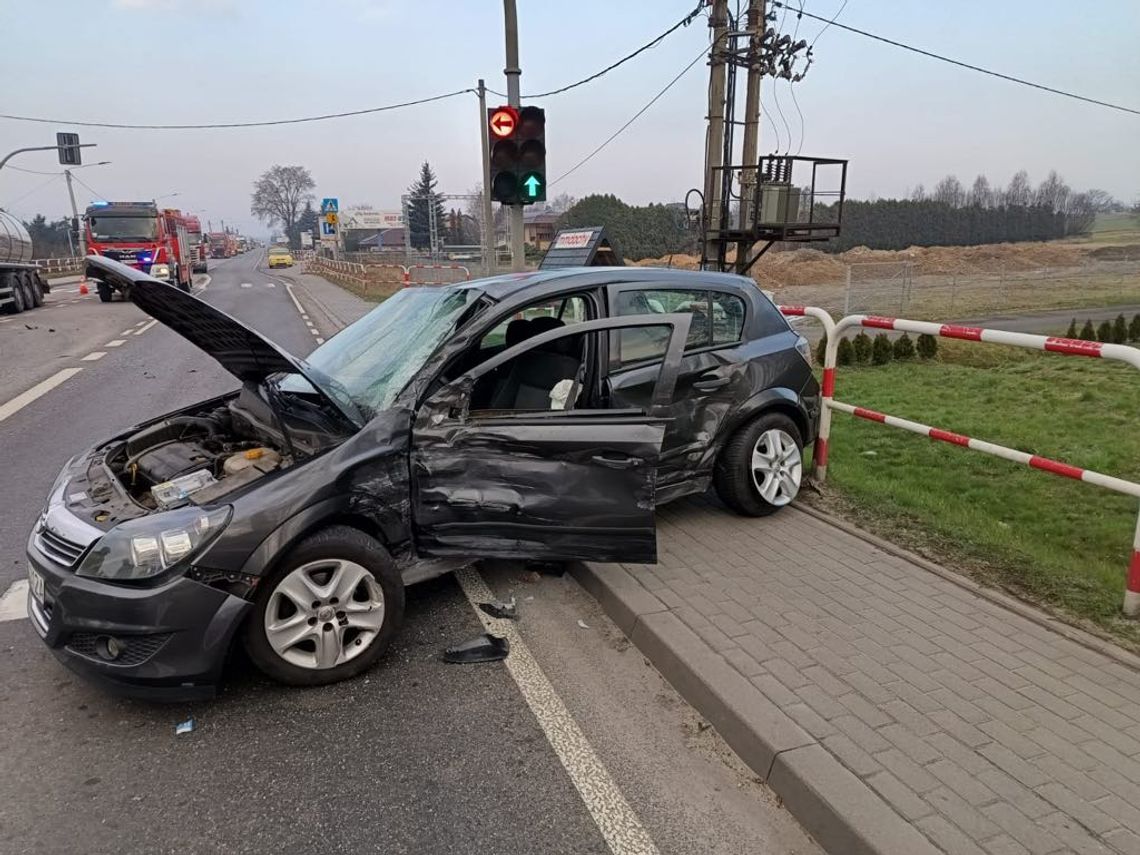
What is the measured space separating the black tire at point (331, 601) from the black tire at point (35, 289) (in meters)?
23.1

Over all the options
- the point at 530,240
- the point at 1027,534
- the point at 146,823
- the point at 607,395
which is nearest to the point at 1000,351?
the point at 1027,534

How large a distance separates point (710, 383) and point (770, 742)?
2.35 metres

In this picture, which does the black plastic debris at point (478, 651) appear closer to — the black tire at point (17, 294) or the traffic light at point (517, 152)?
the traffic light at point (517, 152)

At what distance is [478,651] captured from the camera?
3484mm

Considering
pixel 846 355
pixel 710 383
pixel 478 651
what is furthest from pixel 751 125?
pixel 478 651

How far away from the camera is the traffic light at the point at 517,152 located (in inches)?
342

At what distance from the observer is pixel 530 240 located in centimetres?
6356

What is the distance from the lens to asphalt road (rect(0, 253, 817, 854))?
7.91ft

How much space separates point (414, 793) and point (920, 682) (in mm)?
2035

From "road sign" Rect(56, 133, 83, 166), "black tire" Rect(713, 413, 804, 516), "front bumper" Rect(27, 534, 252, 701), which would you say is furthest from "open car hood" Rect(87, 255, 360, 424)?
"road sign" Rect(56, 133, 83, 166)

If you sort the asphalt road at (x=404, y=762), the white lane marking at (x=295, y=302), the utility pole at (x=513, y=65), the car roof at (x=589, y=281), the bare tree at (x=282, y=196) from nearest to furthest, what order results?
the asphalt road at (x=404, y=762) → the car roof at (x=589, y=281) → the utility pole at (x=513, y=65) → the white lane marking at (x=295, y=302) → the bare tree at (x=282, y=196)

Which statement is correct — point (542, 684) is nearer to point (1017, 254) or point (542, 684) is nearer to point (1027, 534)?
point (1027, 534)

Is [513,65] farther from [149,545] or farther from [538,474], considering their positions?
[149,545]

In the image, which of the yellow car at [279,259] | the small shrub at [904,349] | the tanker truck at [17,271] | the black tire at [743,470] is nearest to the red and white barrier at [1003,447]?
the black tire at [743,470]
